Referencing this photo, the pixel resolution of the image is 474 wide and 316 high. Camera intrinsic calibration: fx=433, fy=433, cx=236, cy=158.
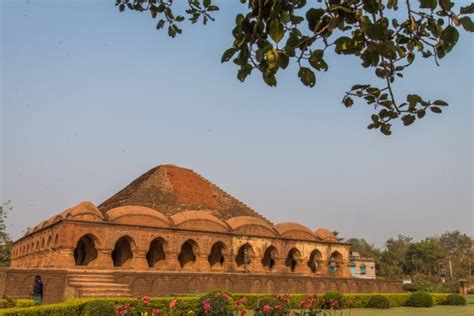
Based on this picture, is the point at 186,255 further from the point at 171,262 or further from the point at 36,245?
the point at 36,245

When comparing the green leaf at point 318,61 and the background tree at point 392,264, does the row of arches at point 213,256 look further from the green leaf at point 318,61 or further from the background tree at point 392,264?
the background tree at point 392,264

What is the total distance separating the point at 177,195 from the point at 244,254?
16.4ft

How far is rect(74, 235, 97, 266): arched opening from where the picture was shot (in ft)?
63.1

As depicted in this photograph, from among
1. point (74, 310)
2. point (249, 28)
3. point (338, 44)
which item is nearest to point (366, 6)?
point (338, 44)

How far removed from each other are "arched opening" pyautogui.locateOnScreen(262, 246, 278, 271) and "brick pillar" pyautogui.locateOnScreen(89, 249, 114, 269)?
841 centimetres

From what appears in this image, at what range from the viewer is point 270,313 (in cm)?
727

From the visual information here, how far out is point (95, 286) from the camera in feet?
46.6

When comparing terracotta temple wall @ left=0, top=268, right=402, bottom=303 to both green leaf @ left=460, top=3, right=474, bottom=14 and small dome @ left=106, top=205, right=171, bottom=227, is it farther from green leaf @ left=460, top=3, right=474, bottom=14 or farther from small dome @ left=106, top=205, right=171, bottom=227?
green leaf @ left=460, top=3, right=474, bottom=14

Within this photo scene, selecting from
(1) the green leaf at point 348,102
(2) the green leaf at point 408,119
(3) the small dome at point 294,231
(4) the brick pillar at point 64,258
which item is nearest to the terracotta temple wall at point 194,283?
(4) the brick pillar at point 64,258

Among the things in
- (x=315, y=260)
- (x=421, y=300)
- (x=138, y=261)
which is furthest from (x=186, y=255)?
(x=421, y=300)

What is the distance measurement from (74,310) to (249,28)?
8.88 metres

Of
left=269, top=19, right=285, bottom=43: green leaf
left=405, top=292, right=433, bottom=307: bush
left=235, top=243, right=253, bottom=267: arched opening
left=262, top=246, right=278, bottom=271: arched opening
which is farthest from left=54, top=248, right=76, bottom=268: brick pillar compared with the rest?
left=269, top=19, right=285, bottom=43: green leaf

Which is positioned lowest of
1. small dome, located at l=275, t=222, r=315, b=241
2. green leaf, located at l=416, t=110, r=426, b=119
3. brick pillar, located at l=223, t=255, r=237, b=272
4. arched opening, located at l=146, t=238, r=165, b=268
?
brick pillar, located at l=223, t=255, r=237, b=272

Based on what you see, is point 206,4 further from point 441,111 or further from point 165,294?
point 165,294
